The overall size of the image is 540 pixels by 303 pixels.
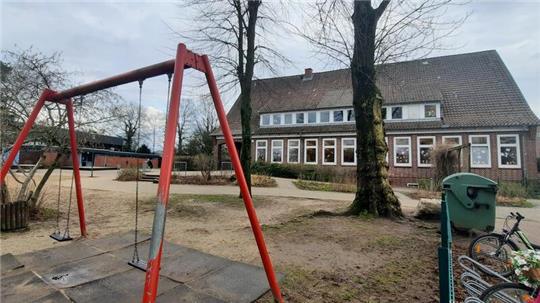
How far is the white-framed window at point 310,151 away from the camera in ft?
78.7

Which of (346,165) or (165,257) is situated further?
(346,165)

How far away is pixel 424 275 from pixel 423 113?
19.5 meters

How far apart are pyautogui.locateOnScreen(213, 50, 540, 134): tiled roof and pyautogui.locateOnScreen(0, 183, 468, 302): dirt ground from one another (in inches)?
396

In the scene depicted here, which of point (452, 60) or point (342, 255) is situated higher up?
point (452, 60)

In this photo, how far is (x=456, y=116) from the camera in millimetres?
19609

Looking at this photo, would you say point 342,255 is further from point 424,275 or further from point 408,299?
point 408,299

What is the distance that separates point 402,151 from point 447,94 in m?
5.53

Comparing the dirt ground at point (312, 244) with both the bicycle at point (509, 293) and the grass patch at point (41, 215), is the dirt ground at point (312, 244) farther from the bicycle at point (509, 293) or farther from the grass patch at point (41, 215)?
the bicycle at point (509, 293)

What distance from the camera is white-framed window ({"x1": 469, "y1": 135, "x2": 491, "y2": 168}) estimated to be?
18344 mm

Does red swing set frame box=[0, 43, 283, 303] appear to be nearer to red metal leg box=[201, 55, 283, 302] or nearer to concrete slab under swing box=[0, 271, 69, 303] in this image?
red metal leg box=[201, 55, 283, 302]

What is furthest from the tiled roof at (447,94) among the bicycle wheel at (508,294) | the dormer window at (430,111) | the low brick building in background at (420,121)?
the bicycle wheel at (508,294)

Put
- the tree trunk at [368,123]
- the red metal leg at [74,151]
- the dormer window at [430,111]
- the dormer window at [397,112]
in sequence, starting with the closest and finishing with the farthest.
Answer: the red metal leg at [74,151] → the tree trunk at [368,123] → the dormer window at [430,111] → the dormer window at [397,112]

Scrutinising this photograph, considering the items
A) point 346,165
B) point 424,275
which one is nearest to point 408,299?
point 424,275

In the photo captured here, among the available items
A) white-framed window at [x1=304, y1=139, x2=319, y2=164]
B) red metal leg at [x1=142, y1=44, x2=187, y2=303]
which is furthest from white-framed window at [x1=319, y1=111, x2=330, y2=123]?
red metal leg at [x1=142, y1=44, x2=187, y2=303]
